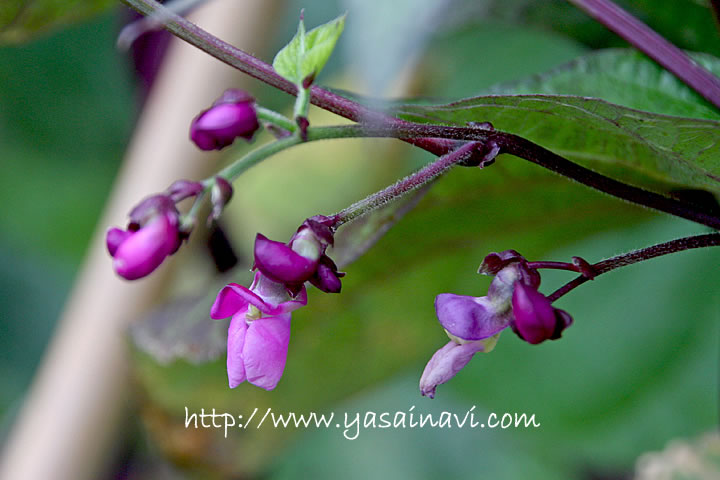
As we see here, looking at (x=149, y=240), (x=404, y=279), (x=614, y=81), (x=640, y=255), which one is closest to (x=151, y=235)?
(x=149, y=240)

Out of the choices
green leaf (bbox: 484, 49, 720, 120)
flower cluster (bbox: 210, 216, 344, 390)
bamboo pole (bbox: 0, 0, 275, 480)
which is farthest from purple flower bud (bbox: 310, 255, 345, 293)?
bamboo pole (bbox: 0, 0, 275, 480)

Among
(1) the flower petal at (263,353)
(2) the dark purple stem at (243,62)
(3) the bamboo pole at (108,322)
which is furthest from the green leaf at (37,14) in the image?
(3) the bamboo pole at (108,322)

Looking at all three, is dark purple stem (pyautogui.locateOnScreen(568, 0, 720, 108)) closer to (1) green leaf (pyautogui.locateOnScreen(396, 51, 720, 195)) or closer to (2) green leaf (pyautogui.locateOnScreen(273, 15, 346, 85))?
(1) green leaf (pyautogui.locateOnScreen(396, 51, 720, 195))

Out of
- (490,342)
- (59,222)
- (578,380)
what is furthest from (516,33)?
(490,342)

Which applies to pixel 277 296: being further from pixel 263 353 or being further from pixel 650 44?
pixel 650 44

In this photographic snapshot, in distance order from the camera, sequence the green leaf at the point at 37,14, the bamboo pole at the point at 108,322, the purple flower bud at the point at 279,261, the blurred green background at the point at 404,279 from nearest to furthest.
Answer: the purple flower bud at the point at 279,261 < the green leaf at the point at 37,14 < the blurred green background at the point at 404,279 < the bamboo pole at the point at 108,322

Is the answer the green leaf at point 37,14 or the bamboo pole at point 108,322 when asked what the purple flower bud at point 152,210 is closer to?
the green leaf at point 37,14
